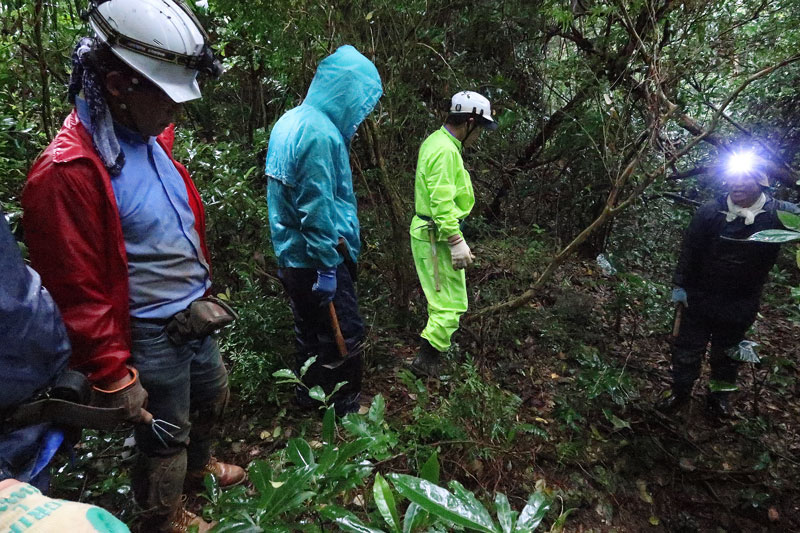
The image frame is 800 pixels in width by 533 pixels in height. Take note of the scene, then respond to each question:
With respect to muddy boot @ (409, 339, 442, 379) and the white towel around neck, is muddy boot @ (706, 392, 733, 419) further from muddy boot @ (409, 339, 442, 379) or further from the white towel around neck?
muddy boot @ (409, 339, 442, 379)

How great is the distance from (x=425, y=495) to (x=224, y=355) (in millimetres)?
2648

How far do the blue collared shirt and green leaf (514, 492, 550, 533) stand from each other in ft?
4.82

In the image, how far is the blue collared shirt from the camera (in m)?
1.60

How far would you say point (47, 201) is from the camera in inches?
54.2

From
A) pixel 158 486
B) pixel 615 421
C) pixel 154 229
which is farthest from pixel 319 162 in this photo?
pixel 615 421

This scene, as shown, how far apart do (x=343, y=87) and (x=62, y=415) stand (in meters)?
1.98

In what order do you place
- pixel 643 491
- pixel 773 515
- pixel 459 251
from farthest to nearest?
pixel 459 251, pixel 643 491, pixel 773 515

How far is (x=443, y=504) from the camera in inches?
35.8

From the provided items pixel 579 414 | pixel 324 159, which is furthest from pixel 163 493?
pixel 579 414

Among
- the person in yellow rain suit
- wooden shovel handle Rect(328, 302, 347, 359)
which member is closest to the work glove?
the person in yellow rain suit

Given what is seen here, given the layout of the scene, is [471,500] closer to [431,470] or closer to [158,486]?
[431,470]

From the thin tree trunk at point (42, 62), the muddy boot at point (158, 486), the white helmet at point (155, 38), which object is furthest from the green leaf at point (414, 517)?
the thin tree trunk at point (42, 62)

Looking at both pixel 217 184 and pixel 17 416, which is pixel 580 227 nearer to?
pixel 217 184

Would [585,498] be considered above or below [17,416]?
below
